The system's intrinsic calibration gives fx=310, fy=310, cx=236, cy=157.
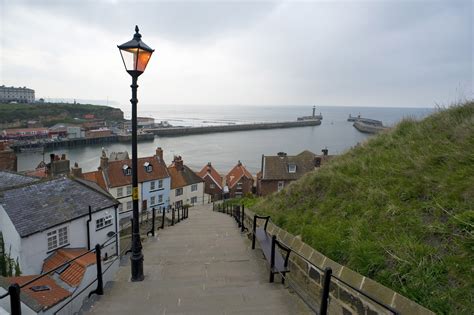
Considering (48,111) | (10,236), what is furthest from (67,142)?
(10,236)

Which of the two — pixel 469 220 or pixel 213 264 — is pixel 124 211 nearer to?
pixel 213 264

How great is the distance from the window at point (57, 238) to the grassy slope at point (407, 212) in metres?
11.9

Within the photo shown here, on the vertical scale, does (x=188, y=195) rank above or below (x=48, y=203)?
below

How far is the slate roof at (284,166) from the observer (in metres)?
32.5

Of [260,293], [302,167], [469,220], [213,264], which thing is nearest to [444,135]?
[469,220]

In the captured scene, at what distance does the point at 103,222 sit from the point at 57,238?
3008 mm

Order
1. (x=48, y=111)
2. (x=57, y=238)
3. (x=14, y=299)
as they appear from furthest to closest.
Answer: (x=48, y=111)
(x=57, y=238)
(x=14, y=299)

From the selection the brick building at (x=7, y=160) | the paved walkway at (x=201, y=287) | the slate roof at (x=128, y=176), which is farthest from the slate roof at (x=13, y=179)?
the paved walkway at (x=201, y=287)

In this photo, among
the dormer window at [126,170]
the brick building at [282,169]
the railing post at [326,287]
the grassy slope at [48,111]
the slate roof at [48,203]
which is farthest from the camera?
the grassy slope at [48,111]

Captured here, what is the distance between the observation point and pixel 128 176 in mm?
30203

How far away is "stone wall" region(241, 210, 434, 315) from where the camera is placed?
313 cm

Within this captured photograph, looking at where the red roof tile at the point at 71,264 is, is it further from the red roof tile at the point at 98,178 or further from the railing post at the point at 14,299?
the red roof tile at the point at 98,178

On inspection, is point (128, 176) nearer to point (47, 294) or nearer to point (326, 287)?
point (47, 294)

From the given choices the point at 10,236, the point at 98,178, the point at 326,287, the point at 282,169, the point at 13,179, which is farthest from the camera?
the point at 282,169
